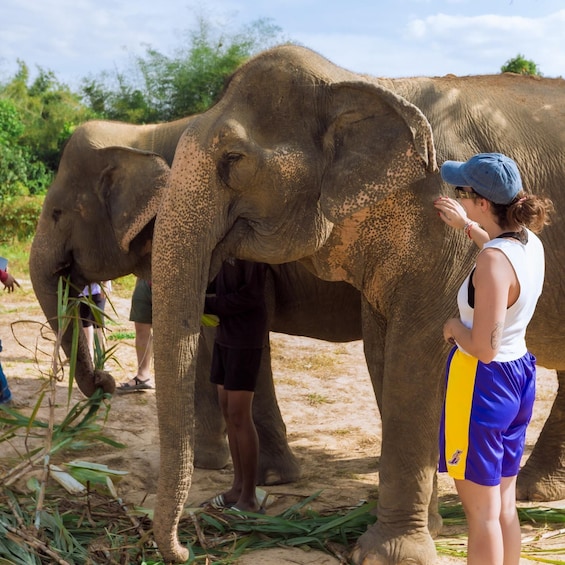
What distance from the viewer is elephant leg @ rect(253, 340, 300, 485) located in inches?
186

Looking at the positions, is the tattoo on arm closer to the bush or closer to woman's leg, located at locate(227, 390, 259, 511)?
woman's leg, located at locate(227, 390, 259, 511)

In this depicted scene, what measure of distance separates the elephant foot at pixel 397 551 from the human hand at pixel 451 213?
126 cm

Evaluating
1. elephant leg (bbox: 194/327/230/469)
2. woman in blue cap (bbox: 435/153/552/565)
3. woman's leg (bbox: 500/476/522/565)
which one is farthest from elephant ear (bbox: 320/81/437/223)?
elephant leg (bbox: 194/327/230/469)

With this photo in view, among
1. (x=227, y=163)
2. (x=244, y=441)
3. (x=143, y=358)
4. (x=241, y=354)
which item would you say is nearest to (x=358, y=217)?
(x=227, y=163)

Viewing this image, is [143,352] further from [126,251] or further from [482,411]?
[482,411]

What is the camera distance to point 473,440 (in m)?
2.71

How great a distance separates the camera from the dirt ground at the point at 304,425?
14.3ft

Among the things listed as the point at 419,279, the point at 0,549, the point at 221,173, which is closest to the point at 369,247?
the point at 419,279

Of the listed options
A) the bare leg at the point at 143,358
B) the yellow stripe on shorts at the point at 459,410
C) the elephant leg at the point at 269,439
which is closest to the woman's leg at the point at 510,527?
the yellow stripe on shorts at the point at 459,410

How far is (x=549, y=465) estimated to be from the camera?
4.55 metres

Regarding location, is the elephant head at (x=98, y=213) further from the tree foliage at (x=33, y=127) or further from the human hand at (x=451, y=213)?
the tree foliage at (x=33, y=127)

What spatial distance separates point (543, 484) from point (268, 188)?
7.70 feet

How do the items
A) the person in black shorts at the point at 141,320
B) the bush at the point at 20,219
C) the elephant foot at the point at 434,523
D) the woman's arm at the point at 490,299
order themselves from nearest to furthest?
the woman's arm at the point at 490,299
the elephant foot at the point at 434,523
the person in black shorts at the point at 141,320
the bush at the point at 20,219

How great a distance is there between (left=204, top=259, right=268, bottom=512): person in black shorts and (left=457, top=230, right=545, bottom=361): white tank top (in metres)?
1.44
